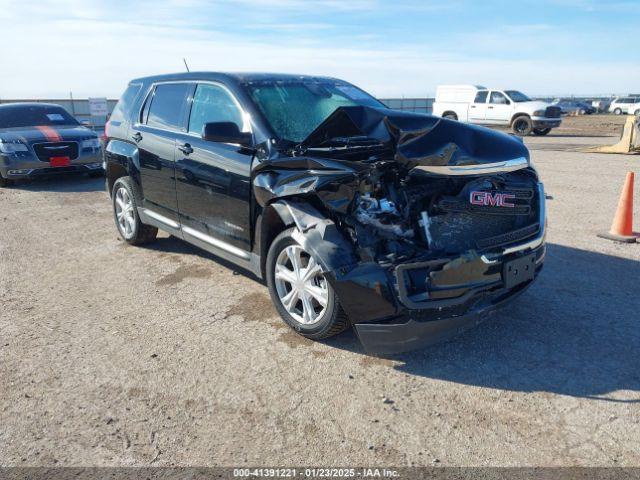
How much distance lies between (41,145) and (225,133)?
7.56 metres

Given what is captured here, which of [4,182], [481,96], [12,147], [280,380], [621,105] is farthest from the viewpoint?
[621,105]

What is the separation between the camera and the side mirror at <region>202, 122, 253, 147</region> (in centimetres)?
385

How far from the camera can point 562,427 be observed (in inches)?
109

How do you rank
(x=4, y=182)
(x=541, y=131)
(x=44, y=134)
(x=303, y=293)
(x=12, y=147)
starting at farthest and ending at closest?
(x=541, y=131) < (x=4, y=182) < (x=44, y=134) < (x=12, y=147) < (x=303, y=293)

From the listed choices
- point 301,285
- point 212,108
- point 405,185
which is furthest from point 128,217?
point 405,185

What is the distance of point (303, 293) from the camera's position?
3654 millimetres

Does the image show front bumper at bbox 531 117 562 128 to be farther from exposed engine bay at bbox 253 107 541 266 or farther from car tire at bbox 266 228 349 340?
car tire at bbox 266 228 349 340

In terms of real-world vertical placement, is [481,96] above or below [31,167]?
above

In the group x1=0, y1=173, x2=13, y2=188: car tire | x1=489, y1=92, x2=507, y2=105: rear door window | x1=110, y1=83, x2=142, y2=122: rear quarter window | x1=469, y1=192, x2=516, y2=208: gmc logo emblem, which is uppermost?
x1=489, y1=92, x2=507, y2=105: rear door window

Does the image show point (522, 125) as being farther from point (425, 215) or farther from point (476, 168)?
point (425, 215)

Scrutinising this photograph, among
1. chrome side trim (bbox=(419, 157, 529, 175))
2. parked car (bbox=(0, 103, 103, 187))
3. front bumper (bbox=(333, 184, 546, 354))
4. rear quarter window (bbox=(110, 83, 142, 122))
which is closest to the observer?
front bumper (bbox=(333, 184, 546, 354))

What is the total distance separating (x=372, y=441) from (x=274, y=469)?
1.71 feet

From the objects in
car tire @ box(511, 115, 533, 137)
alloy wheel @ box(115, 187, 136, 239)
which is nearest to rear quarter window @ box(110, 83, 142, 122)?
alloy wheel @ box(115, 187, 136, 239)

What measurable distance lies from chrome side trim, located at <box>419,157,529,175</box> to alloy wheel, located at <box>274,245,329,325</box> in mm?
947
